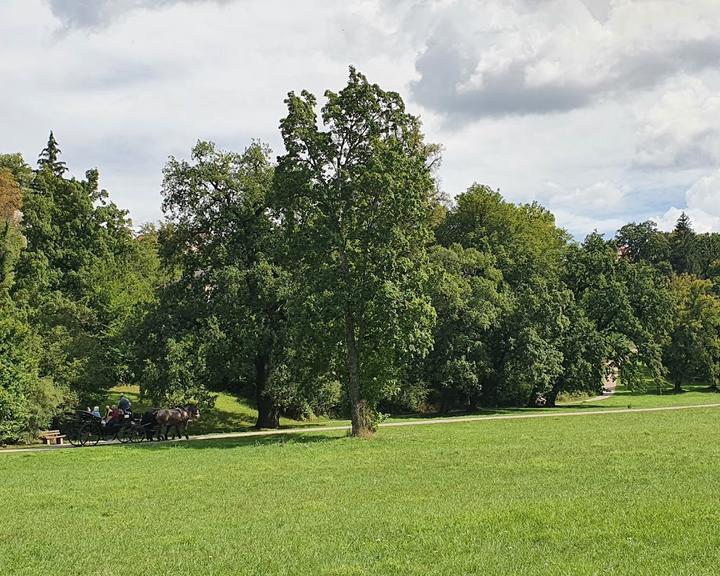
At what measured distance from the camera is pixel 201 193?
34.0 m

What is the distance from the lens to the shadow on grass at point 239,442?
24844 mm

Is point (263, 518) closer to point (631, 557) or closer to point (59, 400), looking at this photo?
point (631, 557)

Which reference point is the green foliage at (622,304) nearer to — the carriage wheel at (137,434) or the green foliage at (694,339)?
the green foliage at (694,339)

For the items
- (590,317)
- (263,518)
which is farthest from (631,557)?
(590,317)

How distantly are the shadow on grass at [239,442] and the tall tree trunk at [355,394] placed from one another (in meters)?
0.93

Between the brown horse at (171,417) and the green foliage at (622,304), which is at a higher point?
the green foliage at (622,304)

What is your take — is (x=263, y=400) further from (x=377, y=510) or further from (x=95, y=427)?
(x=377, y=510)

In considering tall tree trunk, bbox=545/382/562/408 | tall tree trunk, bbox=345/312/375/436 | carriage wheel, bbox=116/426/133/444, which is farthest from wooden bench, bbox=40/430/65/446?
tall tree trunk, bbox=545/382/562/408

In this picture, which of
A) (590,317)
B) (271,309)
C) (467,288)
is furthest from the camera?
(590,317)

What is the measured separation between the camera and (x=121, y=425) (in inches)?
1073

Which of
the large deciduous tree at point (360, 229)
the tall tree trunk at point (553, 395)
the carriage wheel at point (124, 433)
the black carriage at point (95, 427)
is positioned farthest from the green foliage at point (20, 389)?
the tall tree trunk at point (553, 395)

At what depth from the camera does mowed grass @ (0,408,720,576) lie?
870 centimetres

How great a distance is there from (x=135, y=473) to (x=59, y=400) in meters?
12.9

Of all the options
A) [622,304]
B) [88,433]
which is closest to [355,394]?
[88,433]
